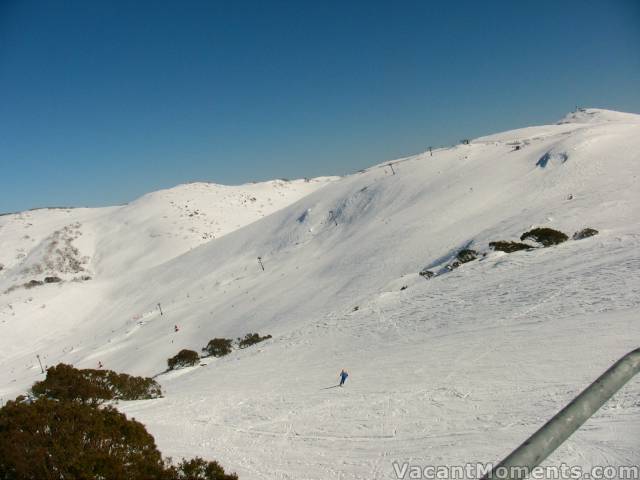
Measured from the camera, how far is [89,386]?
19.3 m

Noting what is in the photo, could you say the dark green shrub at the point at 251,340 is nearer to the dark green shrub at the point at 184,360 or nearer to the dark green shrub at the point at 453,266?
the dark green shrub at the point at 184,360

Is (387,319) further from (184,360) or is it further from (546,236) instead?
(184,360)

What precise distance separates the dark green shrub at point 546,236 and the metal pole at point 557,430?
30.2m

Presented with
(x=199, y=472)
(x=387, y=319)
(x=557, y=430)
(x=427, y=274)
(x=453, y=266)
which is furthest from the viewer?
(x=427, y=274)

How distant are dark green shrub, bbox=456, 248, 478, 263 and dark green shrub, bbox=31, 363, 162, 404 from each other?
2437cm

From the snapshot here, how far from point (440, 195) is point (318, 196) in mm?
37000

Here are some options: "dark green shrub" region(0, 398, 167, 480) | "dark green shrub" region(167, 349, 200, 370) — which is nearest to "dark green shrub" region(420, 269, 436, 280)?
"dark green shrub" region(167, 349, 200, 370)

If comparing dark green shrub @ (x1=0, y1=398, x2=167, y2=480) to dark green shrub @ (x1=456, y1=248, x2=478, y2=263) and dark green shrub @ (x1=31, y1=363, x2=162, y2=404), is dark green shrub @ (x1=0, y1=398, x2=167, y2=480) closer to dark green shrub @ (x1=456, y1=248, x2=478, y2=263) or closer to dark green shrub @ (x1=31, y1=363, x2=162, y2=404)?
dark green shrub @ (x1=31, y1=363, x2=162, y2=404)

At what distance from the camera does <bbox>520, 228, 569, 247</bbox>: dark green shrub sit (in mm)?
28984

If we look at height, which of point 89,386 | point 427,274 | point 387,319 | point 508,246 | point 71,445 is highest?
point 71,445

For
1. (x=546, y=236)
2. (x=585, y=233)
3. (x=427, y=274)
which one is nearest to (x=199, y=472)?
(x=427, y=274)

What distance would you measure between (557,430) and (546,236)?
104ft

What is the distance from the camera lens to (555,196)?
1615 inches

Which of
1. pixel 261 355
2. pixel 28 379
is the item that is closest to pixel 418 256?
pixel 261 355
